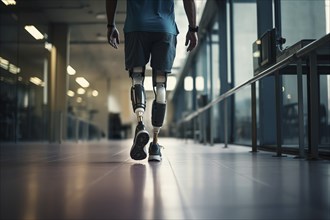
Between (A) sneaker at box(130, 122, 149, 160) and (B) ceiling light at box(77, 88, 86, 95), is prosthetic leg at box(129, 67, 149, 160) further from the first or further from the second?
A: (B) ceiling light at box(77, 88, 86, 95)

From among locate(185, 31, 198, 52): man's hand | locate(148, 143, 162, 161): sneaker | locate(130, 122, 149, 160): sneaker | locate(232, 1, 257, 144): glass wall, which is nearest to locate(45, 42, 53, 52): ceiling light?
locate(232, 1, 257, 144): glass wall

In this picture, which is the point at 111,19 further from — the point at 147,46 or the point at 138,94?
the point at 138,94

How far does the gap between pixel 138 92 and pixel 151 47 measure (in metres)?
0.34

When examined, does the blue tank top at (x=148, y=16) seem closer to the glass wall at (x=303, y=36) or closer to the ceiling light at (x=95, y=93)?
the glass wall at (x=303, y=36)

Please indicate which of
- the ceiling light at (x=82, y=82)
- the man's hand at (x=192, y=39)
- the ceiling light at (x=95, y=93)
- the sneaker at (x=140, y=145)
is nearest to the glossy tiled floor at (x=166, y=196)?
the sneaker at (x=140, y=145)

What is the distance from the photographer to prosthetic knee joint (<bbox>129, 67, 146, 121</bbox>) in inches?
116

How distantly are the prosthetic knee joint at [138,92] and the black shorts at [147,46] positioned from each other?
47 mm

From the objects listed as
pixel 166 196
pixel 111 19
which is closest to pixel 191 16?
pixel 111 19

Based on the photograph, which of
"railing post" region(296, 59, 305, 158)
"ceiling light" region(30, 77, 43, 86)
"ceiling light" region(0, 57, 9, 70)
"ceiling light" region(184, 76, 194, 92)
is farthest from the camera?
"ceiling light" region(184, 76, 194, 92)

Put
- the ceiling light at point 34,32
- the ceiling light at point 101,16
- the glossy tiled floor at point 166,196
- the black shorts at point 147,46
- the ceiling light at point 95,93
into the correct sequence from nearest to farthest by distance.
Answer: the glossy tiled floor at point 166,196
the black shorts at point 147,46
the ceiling light at point 34,32
the ceiling light at point 101,16
the ceiling light at point 95,93

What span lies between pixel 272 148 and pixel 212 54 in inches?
333

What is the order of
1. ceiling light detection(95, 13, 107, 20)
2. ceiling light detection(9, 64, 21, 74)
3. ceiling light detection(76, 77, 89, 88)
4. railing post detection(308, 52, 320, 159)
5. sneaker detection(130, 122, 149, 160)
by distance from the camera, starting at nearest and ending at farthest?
sneaker detection(130, 122, 149, 160) < railing post detection(308, 52, 320, 159) < ceiling light detection(9, 64, 21, 74) < ceiling light detection(95, 13, 107, 20) < ceiling light detection(76, 77, 89, 88)

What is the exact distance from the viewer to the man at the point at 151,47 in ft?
9.64

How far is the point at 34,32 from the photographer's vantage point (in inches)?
444
